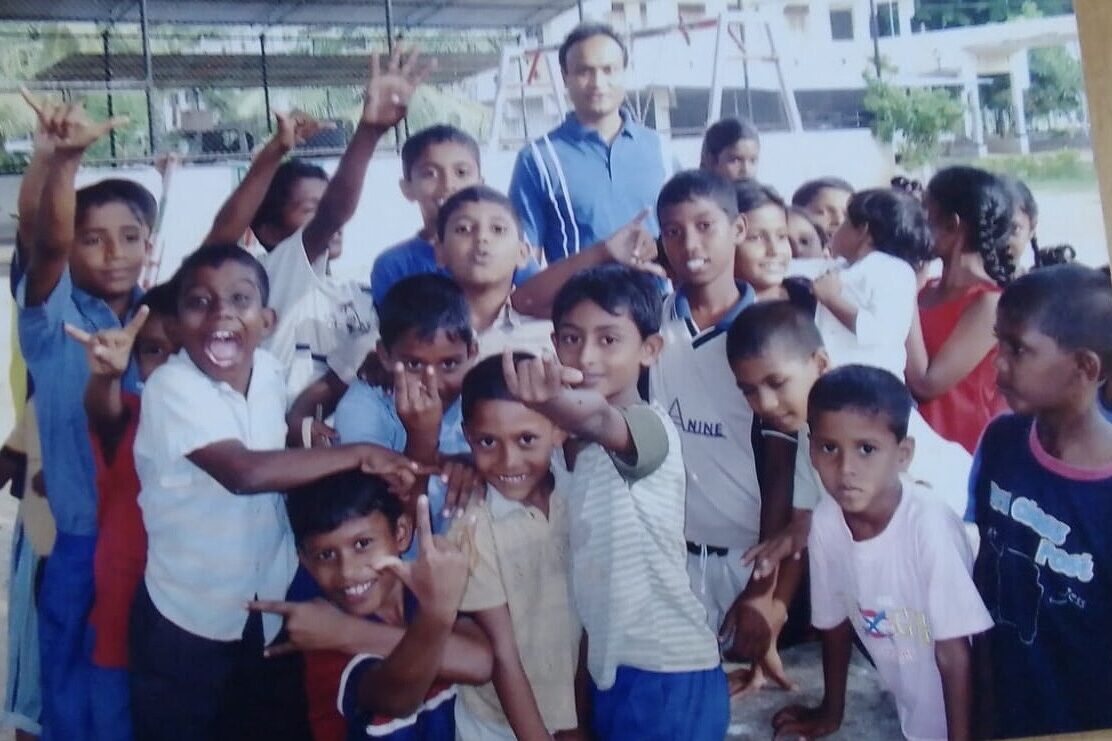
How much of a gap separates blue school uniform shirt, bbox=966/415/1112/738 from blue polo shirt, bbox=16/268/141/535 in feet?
5.26

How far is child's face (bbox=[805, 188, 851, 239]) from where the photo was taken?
7.04 ft

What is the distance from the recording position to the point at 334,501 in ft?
6.25

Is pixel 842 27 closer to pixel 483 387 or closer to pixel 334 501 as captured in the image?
pixel 483 387

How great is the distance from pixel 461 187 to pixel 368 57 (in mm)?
316

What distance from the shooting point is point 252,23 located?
2.19 m

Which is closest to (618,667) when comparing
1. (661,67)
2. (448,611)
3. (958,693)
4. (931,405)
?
(448,611)

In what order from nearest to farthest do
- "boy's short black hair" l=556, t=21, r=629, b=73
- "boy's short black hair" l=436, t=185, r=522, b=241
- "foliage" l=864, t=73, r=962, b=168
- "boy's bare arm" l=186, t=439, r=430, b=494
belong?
"boy's bare arm" l=186, t=439, r=430, b=494
"boy's short black hair" l=436, t=185, r=522, b=241
"boy's short black hair" l=556, t=21, r=629, b=73
"foliage" l=864, t=73, r=962, b=168

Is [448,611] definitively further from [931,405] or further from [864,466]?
[931,405]

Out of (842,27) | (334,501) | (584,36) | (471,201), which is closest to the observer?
(334,501)

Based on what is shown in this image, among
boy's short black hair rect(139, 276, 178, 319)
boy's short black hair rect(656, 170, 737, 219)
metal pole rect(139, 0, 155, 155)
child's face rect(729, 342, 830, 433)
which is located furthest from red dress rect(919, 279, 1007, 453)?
metal pole rect(139, 0, 155, 155)

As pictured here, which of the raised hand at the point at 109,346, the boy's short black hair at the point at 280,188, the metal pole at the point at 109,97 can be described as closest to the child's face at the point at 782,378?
the boy's short black hair at the point at 280,188

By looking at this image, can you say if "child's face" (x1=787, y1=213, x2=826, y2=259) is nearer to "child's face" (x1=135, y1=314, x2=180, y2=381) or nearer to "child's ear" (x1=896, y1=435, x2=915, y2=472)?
"child's ear" (x1=896, y1=435, x2=915, y2=472)

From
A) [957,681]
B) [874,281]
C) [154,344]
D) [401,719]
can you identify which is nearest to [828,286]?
[874,281]

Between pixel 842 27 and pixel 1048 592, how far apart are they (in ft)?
3.81
